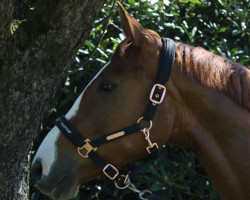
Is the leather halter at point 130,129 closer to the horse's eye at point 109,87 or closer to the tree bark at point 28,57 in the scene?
the horse's eye at point 109,87

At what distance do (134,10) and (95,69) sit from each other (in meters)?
0.64

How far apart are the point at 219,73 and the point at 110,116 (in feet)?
1.97

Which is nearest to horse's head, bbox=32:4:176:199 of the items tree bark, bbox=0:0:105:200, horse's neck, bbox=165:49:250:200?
horse's neck, bbox=165:49:250:200

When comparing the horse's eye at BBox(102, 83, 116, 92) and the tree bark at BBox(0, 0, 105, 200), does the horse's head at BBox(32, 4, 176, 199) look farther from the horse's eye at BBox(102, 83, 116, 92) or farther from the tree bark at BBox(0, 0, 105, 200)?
the tree bark at BBox(0, 0, 105, 200)

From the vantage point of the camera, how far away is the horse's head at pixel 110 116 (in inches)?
83.4

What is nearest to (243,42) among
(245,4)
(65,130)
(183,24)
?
(245,4)

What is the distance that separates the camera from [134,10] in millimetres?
3607

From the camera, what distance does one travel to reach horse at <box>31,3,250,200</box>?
2086mm

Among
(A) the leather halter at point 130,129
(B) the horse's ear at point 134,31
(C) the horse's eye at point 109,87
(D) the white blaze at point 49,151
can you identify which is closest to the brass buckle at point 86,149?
(A) the leather halter at point 130,129

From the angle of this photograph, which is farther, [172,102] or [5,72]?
[5,72]

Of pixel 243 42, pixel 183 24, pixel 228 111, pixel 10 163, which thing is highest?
pixel 10 163

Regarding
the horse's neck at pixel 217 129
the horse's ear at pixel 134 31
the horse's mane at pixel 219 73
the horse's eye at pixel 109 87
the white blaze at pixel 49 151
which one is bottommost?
the horse's neck at pixel 217 129

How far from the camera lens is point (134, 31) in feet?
6.91

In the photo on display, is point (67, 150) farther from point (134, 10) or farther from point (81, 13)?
point (134, 10)
